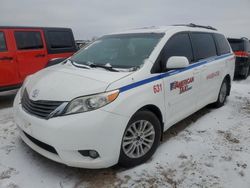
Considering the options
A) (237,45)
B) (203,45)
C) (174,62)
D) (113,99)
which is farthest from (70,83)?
(237,45)

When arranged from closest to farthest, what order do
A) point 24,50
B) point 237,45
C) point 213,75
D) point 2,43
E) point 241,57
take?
point 213,75, point 2,43, point 24,50, point 241,57, point 237,45

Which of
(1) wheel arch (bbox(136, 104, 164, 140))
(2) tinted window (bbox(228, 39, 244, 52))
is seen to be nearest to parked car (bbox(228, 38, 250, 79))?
(2) tinted window (bbox(228, 39, 244, 52))

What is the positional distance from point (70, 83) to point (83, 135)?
2.22 ft

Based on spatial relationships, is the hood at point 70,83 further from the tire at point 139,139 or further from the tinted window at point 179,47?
the tinted window at point 179,47

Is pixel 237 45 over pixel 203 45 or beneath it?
beneath

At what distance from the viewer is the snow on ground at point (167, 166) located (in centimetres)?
287

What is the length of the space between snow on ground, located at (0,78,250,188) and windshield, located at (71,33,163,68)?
4.42ft

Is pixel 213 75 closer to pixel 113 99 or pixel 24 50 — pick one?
pixel 113 99

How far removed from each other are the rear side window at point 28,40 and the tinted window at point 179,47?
169 inches

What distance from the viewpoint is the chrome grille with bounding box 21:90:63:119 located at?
8.99 feet

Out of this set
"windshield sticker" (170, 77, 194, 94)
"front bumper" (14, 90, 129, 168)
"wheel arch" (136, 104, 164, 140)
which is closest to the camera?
"front bumper" (14, 90, 129, 168)

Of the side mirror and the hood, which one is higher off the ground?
the side mirror

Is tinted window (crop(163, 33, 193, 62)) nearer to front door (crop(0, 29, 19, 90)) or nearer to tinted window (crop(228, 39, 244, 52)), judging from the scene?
front door (crop(0, 29, 19, 90))

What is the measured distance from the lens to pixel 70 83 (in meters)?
2.93
